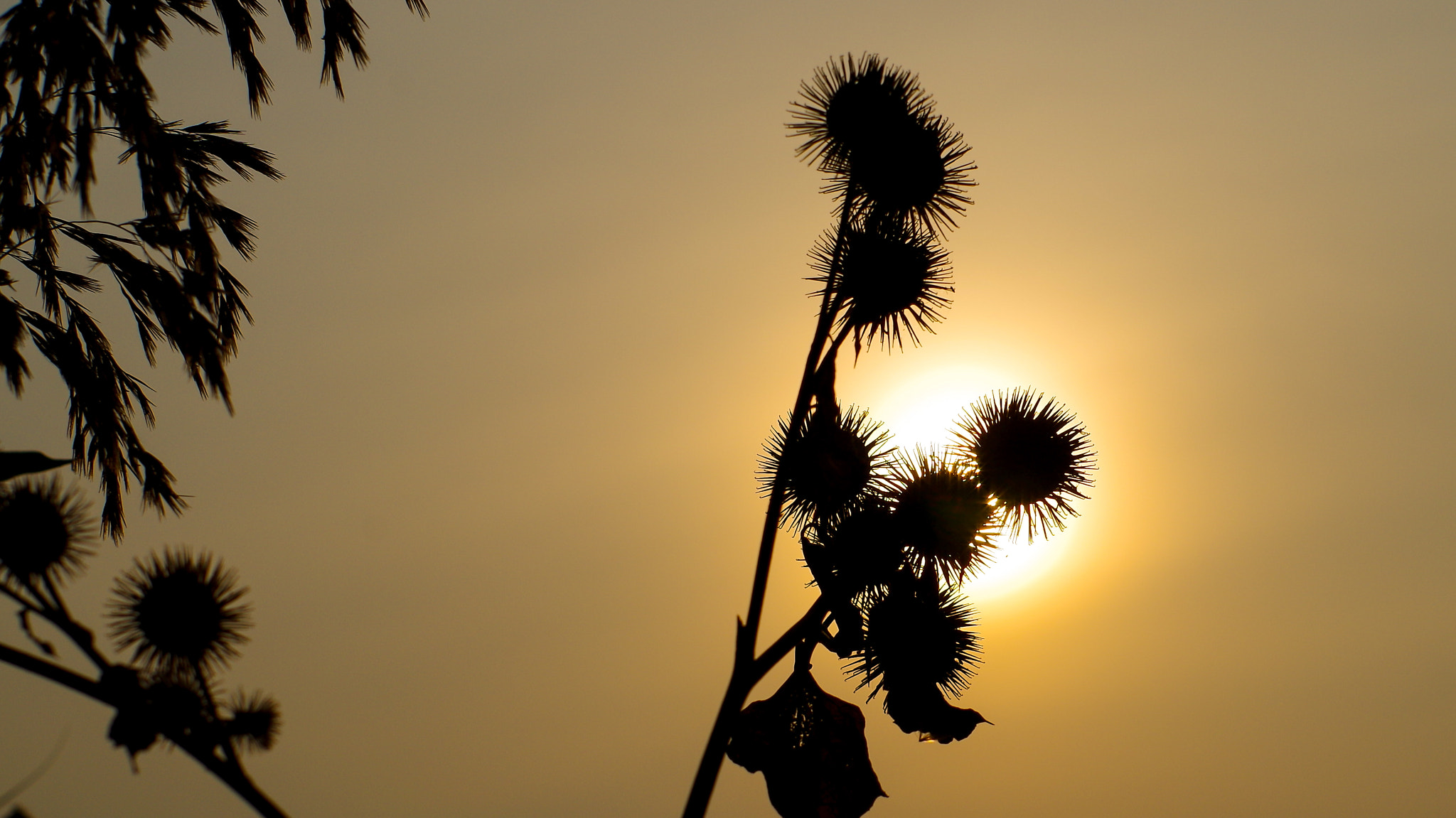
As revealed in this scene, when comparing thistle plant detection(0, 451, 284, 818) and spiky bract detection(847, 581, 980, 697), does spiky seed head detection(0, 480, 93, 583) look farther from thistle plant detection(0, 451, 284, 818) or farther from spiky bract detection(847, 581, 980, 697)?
spiky bract detection(847, 581, 980, 697)

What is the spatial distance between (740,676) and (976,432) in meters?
1.96

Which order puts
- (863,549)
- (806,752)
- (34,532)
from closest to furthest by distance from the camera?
(34,532) < (863,549) < (806,752)

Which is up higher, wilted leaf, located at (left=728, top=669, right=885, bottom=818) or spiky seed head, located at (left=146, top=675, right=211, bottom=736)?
wilted leaf, located at (left=728, top=669, right=885, bottom=818)

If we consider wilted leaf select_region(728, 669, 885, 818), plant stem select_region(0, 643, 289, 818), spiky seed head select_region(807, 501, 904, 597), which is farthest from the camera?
wilted leaf select_region(728, 669, 885, 818)

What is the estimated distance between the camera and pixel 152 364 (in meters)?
7.78

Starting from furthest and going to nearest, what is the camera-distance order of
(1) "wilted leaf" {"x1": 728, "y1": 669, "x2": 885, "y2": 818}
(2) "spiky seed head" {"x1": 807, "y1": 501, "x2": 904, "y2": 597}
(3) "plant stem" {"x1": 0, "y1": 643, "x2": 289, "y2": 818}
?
(1) "wilted leaf" {"x1": 728, "y1": 669, "x2": 885, "y2": 818}, (2) "spiky seed head" {"x1": 807, "y1": 501, "x2": 904, "y2": 597}, (3) "plant stem" {"x1": 0, "y1": 643, "x2": 289, "y2": 818}

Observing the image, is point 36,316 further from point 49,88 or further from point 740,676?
point 740,676

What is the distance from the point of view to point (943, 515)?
5168 mm

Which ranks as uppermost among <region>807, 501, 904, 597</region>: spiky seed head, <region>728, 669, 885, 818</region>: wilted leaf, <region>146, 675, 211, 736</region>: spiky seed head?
<region>807, 501, 904, 597</region>: spiky seed head

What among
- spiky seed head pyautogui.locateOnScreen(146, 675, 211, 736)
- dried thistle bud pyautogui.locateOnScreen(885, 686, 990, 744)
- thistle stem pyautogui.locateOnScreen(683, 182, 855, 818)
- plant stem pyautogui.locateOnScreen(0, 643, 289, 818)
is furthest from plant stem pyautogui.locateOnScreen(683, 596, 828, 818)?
spiky seed head pyautogui.locateOnScreen(146, 675, 211, 736)

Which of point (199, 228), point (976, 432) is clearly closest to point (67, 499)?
point (976, 432)

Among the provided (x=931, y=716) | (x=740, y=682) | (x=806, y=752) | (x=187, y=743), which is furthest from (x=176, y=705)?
(x=931, y=716)

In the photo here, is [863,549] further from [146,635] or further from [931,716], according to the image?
Result: [146,635]

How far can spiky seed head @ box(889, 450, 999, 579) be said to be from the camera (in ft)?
16.9
